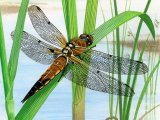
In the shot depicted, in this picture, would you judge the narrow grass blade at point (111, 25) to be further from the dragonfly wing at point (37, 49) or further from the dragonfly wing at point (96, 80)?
the dragonfly wing at point (37, 49)

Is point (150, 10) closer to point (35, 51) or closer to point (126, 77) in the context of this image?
point (126, 77)

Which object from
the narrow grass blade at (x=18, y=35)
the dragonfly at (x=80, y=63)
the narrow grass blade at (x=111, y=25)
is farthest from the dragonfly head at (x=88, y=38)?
the narrow grass blade at (x=18, y=35)

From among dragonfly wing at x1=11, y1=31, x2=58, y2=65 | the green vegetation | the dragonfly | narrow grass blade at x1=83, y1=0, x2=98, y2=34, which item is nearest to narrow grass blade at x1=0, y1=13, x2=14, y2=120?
the green vegetation

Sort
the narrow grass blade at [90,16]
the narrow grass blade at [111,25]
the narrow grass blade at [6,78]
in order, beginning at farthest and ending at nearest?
1. the narrow grass blade at [90,16]
2. the narrow grass blade at [111,25]
3. the narrow grass blade at [6,78]

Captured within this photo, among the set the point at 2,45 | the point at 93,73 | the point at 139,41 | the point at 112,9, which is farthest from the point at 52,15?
the point at 2,45

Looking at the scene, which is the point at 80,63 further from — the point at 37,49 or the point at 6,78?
the point at 6,78
